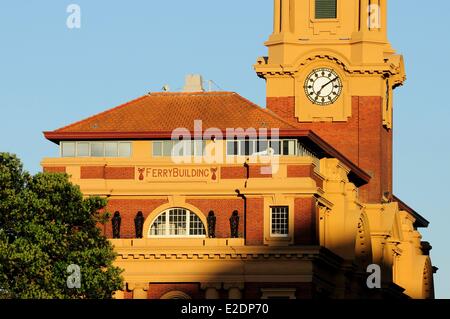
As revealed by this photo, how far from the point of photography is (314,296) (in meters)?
115

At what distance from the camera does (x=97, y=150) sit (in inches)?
4732

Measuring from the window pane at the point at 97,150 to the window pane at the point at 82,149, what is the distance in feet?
1.22

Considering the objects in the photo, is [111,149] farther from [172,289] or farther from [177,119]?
[172,289]

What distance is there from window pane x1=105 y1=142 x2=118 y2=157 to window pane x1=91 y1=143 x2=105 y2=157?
266 mm

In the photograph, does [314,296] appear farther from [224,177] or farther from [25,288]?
[25,288]

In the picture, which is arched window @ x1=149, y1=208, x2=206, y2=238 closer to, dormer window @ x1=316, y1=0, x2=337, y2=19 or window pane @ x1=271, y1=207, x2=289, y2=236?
window pane @ x1=271, y1=207, x2=289, y2=236

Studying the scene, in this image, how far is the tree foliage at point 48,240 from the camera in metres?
100

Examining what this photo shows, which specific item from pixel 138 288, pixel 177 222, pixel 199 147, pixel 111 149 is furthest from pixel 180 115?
pixel 138 288

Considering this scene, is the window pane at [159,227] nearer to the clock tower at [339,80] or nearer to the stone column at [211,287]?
the stone column at [211,287]

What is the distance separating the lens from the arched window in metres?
118

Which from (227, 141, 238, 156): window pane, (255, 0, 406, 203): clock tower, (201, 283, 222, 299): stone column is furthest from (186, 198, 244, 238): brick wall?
(255, 0, 406, 203): clock tower

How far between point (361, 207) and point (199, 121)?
56.7 feet

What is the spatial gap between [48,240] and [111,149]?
18.4 meters
